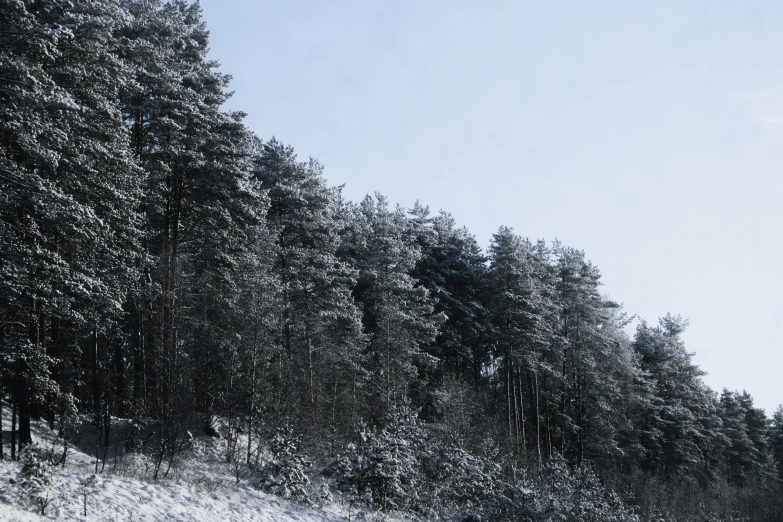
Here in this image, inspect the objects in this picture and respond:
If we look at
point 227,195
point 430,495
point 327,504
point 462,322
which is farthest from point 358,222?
point 327,504

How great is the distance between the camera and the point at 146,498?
12531 millimetres

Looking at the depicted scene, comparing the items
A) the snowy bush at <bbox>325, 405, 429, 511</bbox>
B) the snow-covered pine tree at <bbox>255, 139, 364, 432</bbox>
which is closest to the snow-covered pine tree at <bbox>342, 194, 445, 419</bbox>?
the snow-covered pine tree at <bbox>255, 139, 364, 432</bbox>

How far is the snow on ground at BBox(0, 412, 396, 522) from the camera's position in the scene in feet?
34.2

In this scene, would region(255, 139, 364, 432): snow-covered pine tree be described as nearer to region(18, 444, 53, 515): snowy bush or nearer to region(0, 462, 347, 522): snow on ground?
region(0, 462, 347, 522): snow on ground

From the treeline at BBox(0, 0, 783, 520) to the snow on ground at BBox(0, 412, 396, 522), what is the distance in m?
1.35

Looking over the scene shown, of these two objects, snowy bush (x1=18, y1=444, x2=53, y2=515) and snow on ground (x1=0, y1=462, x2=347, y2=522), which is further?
snow on ground (x1=0, y1=462, x2=347, y2=522)

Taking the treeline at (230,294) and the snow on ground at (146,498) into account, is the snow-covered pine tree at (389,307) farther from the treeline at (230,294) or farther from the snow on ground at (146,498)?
the snow on ground at (146,498)

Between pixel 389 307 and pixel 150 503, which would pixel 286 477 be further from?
pixel 389 307

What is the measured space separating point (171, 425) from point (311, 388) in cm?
946

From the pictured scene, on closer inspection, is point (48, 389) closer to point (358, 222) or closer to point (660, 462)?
point (358, 222)

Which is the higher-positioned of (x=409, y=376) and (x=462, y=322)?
(x=462, y=322)

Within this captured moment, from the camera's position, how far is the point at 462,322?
43.3 m

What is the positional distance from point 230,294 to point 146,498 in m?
13.2

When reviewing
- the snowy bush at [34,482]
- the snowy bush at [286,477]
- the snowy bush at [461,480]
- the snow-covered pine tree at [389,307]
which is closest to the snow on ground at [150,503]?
the snowy bush at [34,482]
